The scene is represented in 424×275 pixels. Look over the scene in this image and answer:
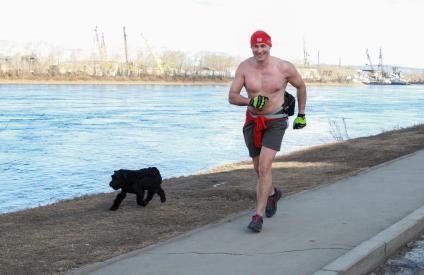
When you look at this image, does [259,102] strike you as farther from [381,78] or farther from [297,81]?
[381,78]

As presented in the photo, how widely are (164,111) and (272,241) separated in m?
34.2

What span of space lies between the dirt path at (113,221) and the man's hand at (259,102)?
1.43m

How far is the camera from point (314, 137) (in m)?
24.3

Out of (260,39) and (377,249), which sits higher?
(260,39)

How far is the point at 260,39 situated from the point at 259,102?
61 centimetres

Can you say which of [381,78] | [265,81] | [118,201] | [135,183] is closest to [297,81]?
[265,81]

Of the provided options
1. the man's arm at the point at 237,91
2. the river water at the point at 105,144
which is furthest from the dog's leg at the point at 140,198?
the river water at the point at 105,144

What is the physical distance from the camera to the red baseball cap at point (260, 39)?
602 cm

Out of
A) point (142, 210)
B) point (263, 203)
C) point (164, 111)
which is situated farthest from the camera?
point (164, 111)

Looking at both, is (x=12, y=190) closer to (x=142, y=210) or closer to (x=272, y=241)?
(x=142, y=210)

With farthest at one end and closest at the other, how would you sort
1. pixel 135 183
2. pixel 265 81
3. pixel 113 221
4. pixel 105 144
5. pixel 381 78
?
1. pixel 381 78
2. pixel 105 144
3. pixel 135 183
4. pixel 113 221
5. pixel 265 81

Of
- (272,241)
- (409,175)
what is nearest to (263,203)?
(272,241)

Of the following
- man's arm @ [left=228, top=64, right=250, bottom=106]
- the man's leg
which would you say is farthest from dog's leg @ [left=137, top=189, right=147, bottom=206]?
man's arm @ [left=228, top=64, right=250, bottom=106]

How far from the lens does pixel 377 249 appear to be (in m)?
5.29
